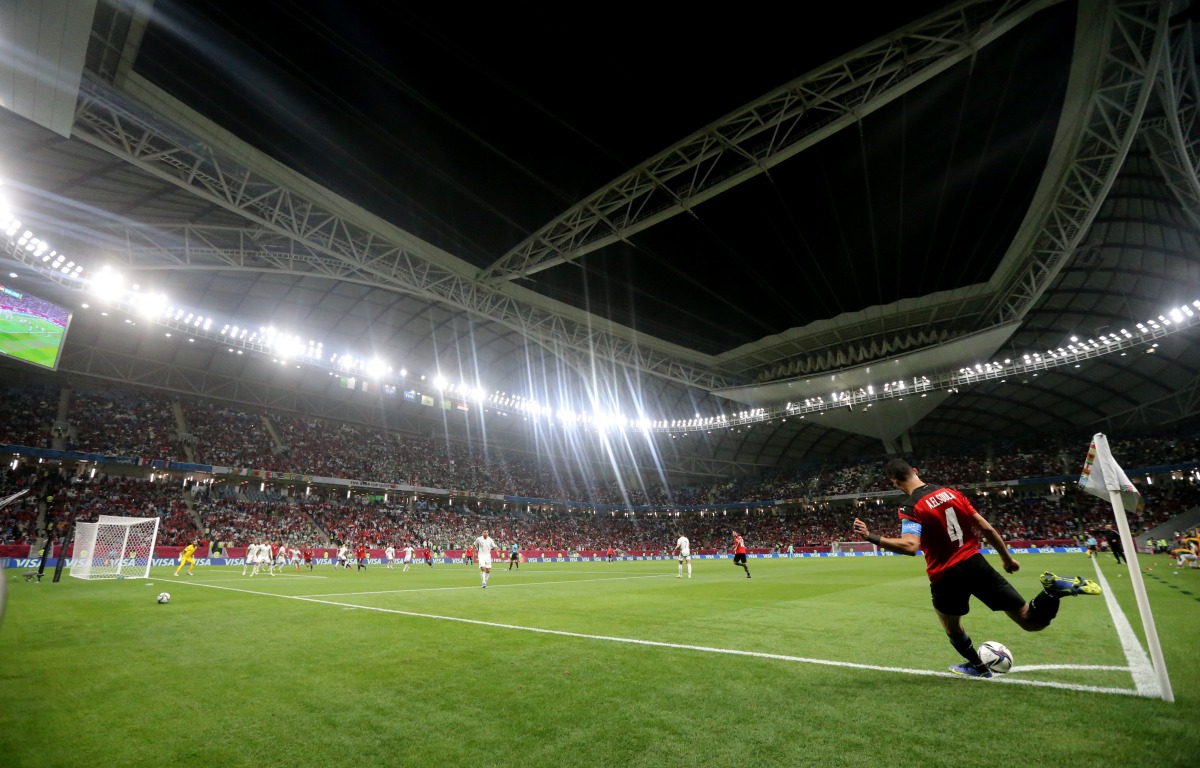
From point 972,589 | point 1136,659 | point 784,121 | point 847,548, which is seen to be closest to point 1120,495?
point 972,589

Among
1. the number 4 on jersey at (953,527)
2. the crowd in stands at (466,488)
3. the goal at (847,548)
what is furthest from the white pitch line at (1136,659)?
the goal at (847,548)

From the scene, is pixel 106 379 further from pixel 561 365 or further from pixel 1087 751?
pixel 1087 751

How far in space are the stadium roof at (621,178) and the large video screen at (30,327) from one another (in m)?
2.07

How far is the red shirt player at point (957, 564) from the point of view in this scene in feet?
15.1

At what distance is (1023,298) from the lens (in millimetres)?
32281

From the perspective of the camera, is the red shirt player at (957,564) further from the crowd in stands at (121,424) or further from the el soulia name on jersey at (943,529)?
the crowd in stands at (121,424)

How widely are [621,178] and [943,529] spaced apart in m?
18.8

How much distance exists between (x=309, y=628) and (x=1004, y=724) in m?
9.00

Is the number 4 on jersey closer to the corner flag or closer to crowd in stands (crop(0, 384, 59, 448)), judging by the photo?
the corner flag

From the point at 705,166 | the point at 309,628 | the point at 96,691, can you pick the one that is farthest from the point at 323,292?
the point at 96,691

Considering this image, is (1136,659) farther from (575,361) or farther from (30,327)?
(575,361)

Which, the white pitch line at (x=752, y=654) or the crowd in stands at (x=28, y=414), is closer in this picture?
the white pitch line at (x=752, y=654)

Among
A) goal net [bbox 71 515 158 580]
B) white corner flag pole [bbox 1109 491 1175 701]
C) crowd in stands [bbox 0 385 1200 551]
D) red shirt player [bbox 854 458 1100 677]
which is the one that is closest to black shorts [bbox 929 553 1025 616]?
red shirt player [bbox 854 458 1100 677]

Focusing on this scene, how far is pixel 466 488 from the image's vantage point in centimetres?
5147
